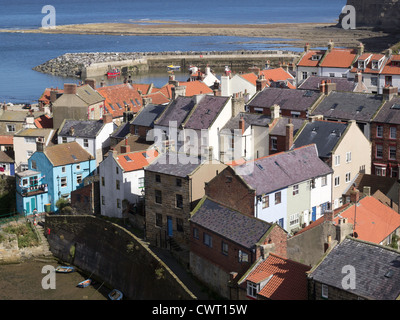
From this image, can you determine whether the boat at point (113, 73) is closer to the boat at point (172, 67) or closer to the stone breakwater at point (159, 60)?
the stone breakwater at point (159, 60)

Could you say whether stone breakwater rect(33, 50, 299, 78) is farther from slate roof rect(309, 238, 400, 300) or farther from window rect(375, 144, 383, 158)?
slate roof rect(309, 238, 400, 300)

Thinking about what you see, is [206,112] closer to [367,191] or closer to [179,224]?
[179,224]

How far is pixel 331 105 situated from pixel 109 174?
70.1 ft

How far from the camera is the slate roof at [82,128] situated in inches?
2670

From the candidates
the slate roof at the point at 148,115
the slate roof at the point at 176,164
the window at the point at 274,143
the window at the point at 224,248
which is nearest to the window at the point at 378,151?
the window at the point at 274,143

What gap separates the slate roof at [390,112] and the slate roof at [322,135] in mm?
5585

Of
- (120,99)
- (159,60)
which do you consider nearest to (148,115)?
(120,99)

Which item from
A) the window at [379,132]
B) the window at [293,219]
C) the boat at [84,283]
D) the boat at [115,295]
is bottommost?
the boat at [84,283]

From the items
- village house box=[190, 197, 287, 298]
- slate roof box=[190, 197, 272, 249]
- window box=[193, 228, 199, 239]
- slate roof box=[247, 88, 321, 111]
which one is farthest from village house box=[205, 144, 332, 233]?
slate roof box=[247, 88, 321, 111]

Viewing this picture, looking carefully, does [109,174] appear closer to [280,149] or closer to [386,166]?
[280,149]

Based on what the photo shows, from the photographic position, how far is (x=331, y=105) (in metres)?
64.5

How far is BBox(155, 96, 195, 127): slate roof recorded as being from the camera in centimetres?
6310

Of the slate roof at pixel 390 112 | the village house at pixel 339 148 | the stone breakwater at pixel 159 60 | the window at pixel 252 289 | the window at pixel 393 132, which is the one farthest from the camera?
the stone breakwater at pixel 159 60

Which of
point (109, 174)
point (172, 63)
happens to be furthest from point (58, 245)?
point (172, 63)
